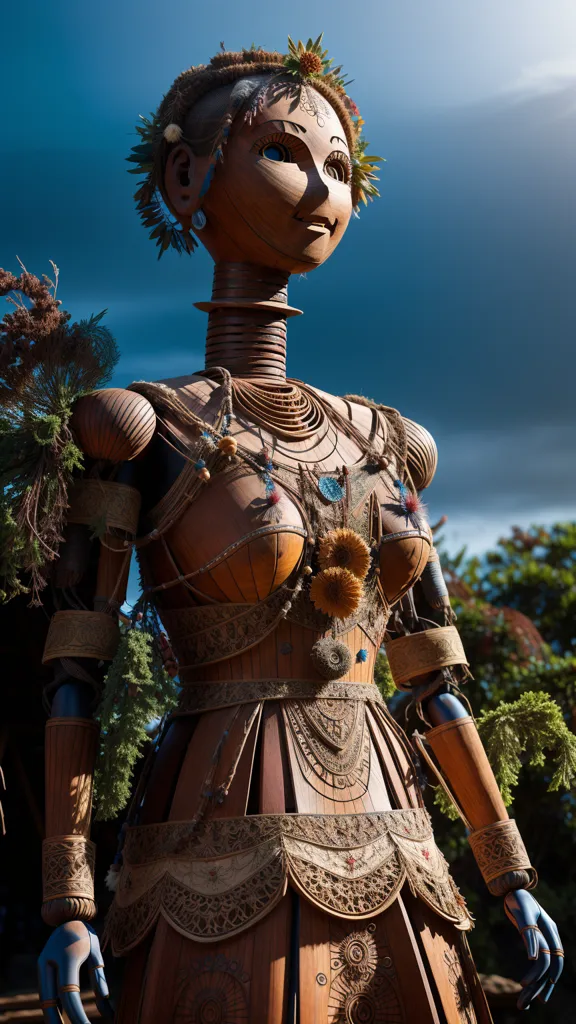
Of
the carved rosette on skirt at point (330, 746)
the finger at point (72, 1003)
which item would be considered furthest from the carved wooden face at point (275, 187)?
the finger at point (72, 1003)

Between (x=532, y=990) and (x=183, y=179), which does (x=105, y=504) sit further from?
(x=532, y=990)

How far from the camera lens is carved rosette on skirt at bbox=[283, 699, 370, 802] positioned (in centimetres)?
348

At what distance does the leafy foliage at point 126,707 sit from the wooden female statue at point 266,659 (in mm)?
88

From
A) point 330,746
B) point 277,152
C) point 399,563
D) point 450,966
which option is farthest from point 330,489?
point 450,966

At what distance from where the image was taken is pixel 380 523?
3.92m

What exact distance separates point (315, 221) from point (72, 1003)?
248 centimetres

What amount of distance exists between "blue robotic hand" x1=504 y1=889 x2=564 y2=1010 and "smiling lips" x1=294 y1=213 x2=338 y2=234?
225 centimetres

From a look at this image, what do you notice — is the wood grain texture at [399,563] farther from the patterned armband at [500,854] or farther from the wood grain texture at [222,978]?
the wood grain texture at [222,978]

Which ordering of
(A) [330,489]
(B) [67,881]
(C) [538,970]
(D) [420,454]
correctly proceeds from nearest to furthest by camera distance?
(B) [67,881], (C) [538,970], (A) [330,489], (D) [420,454]

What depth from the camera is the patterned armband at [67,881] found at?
130 inches

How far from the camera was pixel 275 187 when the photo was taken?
383cm

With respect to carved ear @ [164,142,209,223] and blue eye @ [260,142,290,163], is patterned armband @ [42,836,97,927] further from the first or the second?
blue eye @ [260,142,290,163]

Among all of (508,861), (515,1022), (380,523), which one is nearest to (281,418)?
(380,523)

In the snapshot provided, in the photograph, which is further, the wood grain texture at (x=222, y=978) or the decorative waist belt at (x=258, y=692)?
the decorative waist belt at (x=258, y=692)
